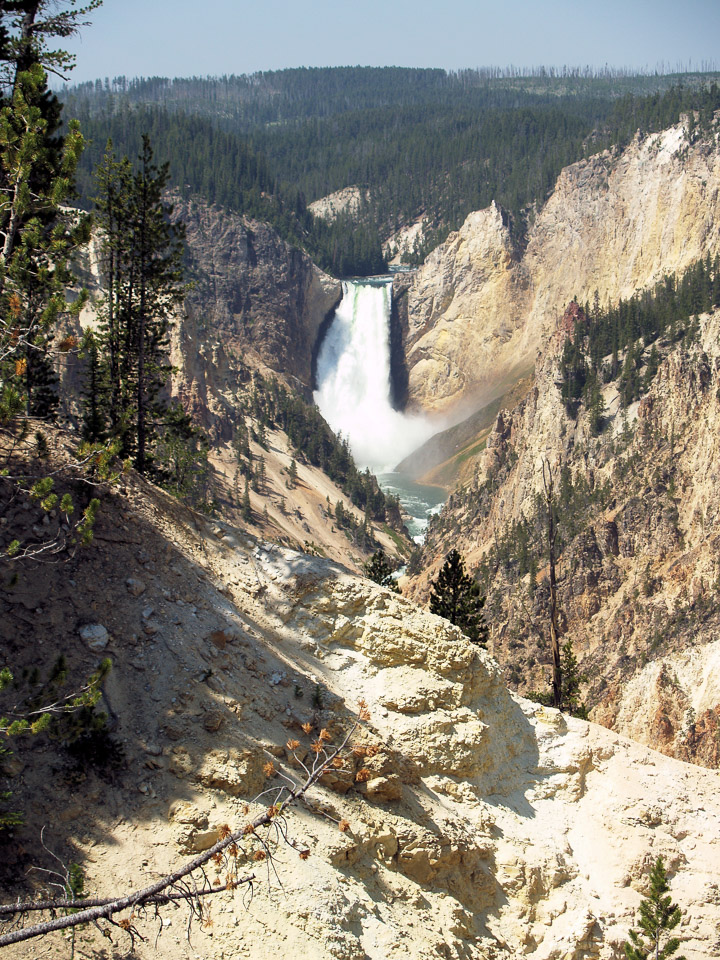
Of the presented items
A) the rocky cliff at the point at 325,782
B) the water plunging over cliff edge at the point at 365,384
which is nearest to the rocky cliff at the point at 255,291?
the water plunging over cliff edge at the point at 365,384

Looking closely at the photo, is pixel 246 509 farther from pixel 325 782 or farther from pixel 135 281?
pixel 325 782

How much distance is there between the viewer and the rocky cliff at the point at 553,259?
9156cm

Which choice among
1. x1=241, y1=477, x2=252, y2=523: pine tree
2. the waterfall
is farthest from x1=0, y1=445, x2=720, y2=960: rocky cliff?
the waterfall

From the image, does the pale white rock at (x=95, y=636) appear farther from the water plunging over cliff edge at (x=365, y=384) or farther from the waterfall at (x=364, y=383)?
the waterfall at (x=364, y=383)

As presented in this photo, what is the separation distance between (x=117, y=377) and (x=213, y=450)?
150 feet

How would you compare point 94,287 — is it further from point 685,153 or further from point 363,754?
point 685,153

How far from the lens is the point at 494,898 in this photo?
15.0m

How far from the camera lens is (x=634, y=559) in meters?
51.8

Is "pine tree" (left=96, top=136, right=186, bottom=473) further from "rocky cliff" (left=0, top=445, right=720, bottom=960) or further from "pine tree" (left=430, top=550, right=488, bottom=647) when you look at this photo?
"pine tree" (left=430, top=550, right=488, bottom=647)

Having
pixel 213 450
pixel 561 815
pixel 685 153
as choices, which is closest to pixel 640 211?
pixel 685 153

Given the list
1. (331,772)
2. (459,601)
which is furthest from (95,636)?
(459,601)

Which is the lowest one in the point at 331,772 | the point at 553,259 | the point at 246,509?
the point at 246,509

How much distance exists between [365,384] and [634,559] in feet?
258

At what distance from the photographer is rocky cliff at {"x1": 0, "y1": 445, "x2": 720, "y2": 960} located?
10352mm
